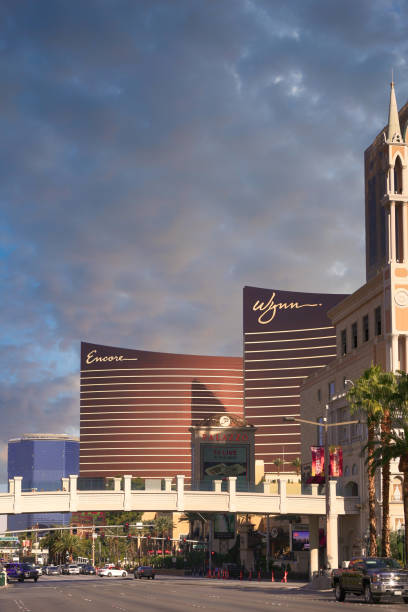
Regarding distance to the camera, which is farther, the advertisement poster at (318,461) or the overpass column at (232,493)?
the advertisement poster at (318,461)

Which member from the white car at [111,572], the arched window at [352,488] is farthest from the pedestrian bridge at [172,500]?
the white car at [111,572]

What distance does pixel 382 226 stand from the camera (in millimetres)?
185625

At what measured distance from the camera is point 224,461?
155 metres

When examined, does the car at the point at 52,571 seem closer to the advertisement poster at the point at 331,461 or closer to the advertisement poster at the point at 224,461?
the advertisement poster at the point at 224,461

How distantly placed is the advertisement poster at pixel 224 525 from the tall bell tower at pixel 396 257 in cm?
6014

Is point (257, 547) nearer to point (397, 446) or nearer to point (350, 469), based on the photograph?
point (350, 469)

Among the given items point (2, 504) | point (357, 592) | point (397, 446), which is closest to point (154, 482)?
point (2, 504)

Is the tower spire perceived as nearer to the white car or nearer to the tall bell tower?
the tall bell tower

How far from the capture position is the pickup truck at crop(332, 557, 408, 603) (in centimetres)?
3853

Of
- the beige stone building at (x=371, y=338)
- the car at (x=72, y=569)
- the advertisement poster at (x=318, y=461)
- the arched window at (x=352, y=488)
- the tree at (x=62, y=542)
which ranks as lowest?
the tree at (x=62, y=542)

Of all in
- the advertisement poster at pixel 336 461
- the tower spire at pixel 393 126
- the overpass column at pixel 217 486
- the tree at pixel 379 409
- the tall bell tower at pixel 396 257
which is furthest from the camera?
the tower spire at pixel 393 126

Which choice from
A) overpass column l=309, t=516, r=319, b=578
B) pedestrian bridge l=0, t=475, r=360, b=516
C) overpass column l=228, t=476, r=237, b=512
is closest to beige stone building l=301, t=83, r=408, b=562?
overpass column l=309, t=516, r=319, b=578

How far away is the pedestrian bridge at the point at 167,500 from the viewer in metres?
80.1

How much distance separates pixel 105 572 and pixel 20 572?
11467 millimetres
